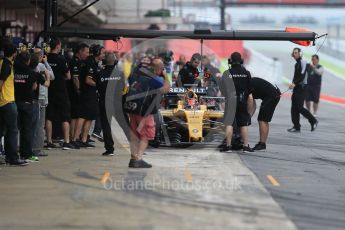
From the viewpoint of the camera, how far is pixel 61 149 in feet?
42.8

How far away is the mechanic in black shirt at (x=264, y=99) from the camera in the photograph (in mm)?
13320

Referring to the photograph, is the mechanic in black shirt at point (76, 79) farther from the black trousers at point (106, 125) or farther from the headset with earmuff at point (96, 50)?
the black trousers at point (106, 125)

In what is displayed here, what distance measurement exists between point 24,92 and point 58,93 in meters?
1.68

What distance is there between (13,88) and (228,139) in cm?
394

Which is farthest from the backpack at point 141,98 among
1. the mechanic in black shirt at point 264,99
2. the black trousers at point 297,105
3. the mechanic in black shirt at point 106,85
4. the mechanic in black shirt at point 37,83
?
the black trousers at point 297,105

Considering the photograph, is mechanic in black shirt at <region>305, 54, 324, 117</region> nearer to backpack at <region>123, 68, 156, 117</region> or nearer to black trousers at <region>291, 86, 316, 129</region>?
black trousers at <region>291, 86, 316, 129</region>

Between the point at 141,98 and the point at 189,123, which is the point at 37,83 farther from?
the point at 189,123

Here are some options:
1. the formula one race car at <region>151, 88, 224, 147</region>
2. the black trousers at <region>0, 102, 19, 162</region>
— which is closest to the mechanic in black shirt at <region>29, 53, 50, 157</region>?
the black trousers at <region>0, 102, 19, 162</region>

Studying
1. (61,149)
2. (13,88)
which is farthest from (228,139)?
(13,88)

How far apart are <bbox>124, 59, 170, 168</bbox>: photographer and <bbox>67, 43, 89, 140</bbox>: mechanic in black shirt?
8.33 feet

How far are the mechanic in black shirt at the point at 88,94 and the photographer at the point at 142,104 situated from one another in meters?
2.07

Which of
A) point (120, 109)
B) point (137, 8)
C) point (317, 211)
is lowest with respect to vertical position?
point (317, 211)

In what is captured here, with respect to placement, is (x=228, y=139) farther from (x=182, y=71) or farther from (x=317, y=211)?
(x=317, y=211)

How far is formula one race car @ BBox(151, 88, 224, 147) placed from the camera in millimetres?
12883
